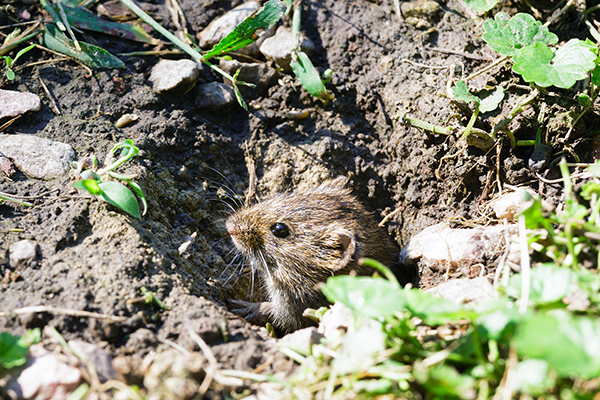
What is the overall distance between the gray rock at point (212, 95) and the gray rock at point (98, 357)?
2530 millimetres

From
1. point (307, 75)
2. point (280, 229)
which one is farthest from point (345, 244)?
point (307, 75)

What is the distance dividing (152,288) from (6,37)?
273 cm

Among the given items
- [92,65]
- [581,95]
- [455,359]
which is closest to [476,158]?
[581,95]

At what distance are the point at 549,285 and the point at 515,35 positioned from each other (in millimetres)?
2200

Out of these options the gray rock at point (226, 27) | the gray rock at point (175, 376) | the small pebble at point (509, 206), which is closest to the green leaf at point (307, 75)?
the gray rock at point (226, 27)

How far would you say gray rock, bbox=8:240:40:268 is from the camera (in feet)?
8.56

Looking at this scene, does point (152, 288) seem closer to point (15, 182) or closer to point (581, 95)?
point (15, 182)

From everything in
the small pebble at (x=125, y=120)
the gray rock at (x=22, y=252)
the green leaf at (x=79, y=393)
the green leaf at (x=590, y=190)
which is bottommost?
the green leaf at (x=79, y=393)

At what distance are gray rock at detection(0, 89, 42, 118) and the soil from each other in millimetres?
76

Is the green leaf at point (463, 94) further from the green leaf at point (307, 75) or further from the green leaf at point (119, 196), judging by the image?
the green leaf at point (119, 196)

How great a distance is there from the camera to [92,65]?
3842 millimetres

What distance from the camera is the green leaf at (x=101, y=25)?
398 cm

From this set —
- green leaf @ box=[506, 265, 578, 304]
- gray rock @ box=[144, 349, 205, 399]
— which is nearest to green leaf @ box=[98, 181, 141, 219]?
gray rock @ box=[144, 349, 205, 399]

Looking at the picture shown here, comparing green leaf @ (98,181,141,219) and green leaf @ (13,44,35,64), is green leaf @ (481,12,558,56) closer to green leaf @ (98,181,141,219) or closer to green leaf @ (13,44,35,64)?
green leaf @ (98,181,141,219)
